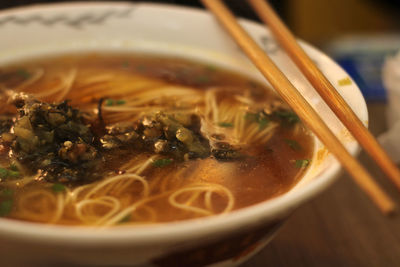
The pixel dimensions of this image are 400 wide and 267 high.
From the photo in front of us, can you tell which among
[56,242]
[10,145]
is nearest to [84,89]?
[10,145]

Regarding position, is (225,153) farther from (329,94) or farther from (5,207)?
(5,207)

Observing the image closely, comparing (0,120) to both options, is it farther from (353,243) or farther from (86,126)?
(353,243)

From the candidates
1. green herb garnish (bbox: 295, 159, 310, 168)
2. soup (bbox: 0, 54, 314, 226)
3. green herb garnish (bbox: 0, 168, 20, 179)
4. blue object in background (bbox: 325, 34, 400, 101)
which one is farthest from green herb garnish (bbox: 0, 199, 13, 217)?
blue object in background (bbox: 325, 34, 400, 101)

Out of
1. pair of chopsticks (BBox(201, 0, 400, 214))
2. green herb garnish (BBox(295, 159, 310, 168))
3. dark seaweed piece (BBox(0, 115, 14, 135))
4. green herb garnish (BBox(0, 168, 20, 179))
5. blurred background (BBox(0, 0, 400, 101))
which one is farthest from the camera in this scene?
blurred background (BBox(0, 0, 400, 101))

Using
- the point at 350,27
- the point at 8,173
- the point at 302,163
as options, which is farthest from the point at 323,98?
the point at 350,27

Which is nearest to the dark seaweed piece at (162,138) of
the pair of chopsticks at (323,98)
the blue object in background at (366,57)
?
the pair of chopsticks at (323,98)

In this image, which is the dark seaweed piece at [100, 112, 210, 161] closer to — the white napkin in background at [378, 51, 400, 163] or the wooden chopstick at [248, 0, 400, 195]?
the wooden chopstick at [248, 0, 400, 195]
